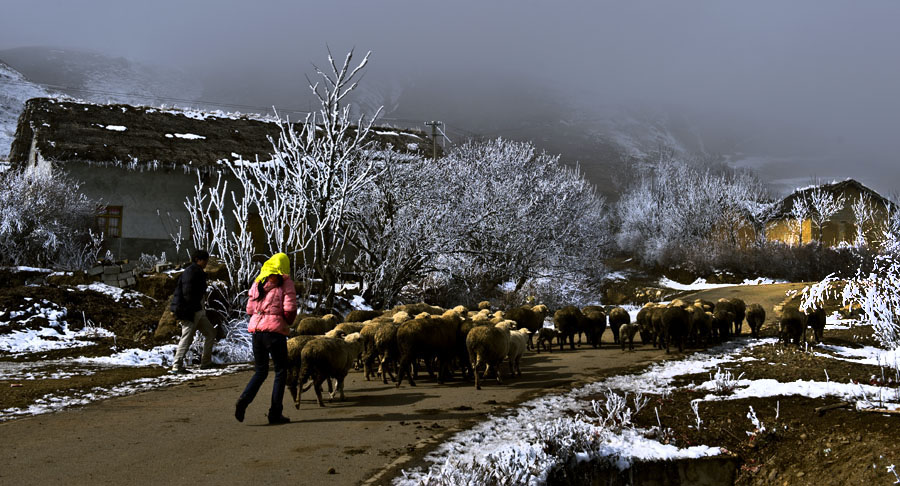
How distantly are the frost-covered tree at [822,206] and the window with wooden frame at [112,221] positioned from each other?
41872mm

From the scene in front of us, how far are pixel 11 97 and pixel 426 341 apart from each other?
96666mm

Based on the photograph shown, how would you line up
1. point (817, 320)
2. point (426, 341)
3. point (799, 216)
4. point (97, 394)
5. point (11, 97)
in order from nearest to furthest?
point (97, 394), point (426, 341), point (817, 320), point (799, 216), point (11, 97)

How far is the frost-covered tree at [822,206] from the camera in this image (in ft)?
146

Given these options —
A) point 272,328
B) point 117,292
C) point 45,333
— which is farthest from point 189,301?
point 117,292

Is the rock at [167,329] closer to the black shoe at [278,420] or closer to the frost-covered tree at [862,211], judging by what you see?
the black shoe at [278,420]

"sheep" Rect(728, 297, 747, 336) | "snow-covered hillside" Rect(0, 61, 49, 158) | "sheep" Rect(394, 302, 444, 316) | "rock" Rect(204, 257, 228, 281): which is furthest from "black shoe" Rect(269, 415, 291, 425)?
"snow-covered hillside" Rect(0, 61, 49, 158)

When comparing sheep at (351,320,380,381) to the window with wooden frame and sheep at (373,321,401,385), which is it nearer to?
sheep at (373,321,401,385)

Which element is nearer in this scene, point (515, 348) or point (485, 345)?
→ point (485, 345)

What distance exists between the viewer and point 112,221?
25734 millimetres

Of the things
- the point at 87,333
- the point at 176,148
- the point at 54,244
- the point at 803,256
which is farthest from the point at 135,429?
the point at 803,256

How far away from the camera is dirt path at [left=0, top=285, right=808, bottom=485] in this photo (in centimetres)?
527

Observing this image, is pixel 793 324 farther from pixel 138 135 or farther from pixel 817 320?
pixel 138 135

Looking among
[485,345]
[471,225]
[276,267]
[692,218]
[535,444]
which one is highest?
[692,218]

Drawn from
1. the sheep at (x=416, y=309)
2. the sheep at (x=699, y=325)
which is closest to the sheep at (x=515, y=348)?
the sheep at (x=416, y=309)
